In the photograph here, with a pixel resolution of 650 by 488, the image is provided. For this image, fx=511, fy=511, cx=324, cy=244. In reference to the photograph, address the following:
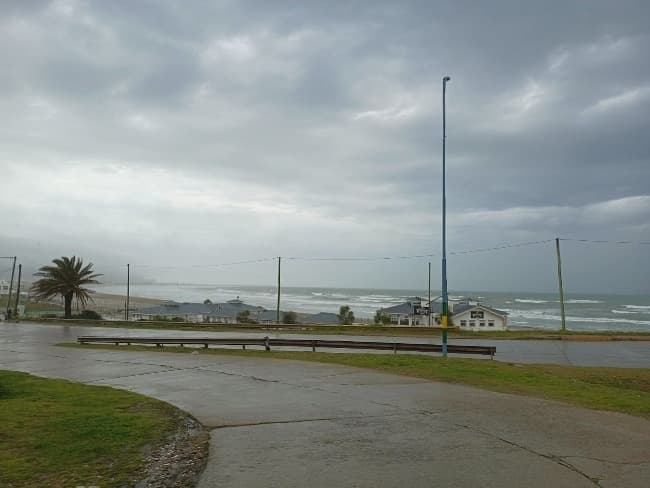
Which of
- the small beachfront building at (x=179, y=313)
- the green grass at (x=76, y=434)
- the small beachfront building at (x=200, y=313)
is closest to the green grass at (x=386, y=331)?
the small beachfront building at (x=200, y=313)

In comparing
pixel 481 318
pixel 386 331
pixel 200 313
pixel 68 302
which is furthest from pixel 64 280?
pixel 481 318

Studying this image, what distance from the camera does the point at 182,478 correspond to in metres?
5.57

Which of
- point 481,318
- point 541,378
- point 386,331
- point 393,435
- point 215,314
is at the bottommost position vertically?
point 393,435

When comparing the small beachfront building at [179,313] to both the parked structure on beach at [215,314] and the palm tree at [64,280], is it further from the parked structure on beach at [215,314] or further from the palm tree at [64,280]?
the palm tree at [64,280]

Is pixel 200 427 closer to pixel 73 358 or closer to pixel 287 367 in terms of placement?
pixel 287 367

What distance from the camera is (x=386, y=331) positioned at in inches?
1437

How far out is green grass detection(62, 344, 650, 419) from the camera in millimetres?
10242

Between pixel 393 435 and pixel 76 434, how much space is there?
442 cm

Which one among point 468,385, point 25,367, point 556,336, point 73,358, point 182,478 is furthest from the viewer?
point 556,336

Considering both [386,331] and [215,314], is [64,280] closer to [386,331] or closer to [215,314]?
[215,314]

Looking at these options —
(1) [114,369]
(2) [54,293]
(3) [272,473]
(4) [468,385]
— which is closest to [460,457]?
(3) [272,473]

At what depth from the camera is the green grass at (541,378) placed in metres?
10.2

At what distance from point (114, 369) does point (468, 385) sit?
421 inches

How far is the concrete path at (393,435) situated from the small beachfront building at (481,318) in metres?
47.3
